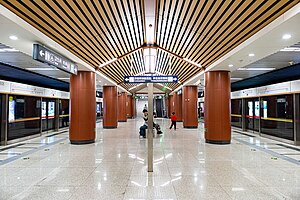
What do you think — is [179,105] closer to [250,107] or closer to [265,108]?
[250,107]

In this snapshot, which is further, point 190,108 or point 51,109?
point 190,108

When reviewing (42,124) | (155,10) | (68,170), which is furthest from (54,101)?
(155,10)

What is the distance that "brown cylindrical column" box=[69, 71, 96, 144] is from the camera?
9453mm

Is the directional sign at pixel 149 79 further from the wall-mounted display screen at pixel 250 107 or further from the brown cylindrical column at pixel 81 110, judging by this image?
the wall-mounted display screen at pixel 250 107

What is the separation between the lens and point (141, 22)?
6602 millimetres

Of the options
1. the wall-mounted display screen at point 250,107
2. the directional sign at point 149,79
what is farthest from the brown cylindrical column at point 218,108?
the wall-mounted display screen at point 250,107

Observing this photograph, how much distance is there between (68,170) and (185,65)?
788 centimetres

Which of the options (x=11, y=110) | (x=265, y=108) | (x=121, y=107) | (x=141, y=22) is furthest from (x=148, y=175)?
(x=121, y=107)

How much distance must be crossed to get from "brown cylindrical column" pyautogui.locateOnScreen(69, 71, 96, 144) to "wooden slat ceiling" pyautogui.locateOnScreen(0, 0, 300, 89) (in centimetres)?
147

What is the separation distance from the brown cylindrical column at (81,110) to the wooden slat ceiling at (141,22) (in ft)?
4.83

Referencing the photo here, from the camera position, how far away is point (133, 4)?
5.31m

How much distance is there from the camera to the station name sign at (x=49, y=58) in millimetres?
4535

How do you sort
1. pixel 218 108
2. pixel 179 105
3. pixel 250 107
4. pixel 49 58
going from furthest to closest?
pixel 179 105, pixel 250 107, pixel 218 108, pixel 49 58

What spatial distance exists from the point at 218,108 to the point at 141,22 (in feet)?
17.1
